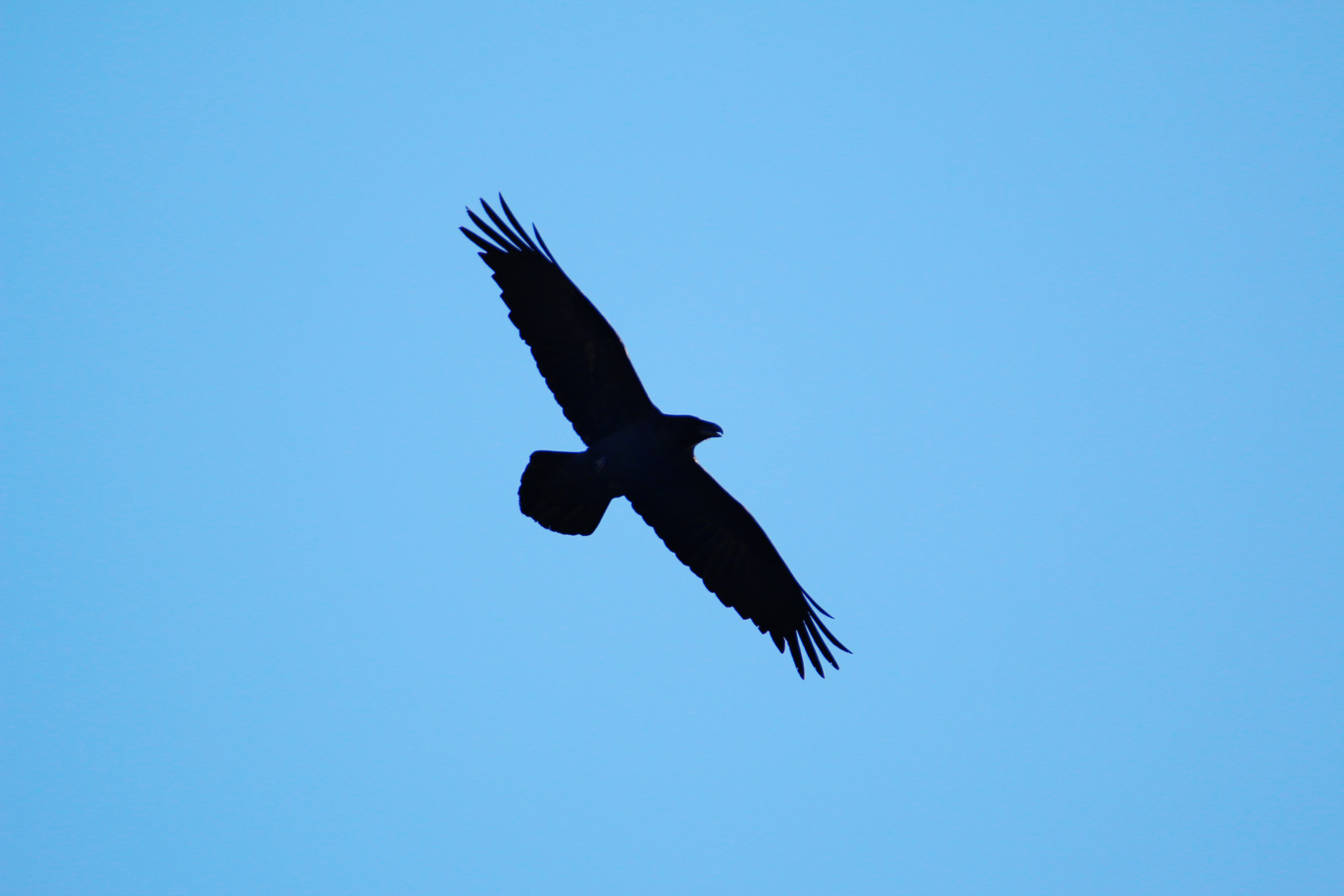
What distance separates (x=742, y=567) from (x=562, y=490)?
5.94 ft

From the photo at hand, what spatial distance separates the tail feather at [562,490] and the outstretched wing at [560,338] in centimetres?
30

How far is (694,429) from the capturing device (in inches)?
342

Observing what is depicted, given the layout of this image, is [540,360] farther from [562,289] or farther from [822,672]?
[822,672]

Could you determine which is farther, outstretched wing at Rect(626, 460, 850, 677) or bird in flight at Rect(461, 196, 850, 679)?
outstretched wing at Rect(626, 460, 850, 677)

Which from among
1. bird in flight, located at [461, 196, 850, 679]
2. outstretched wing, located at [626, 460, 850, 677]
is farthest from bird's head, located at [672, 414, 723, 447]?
outstretched wing, located at [626, 460, 850, 677]

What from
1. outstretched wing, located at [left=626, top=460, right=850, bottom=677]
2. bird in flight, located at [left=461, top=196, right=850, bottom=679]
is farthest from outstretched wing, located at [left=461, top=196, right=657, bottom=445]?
outstretched wing, located at [left=626, top=460, right=850, bottom=677]

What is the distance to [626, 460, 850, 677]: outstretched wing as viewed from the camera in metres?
9.15

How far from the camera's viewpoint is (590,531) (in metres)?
8.95

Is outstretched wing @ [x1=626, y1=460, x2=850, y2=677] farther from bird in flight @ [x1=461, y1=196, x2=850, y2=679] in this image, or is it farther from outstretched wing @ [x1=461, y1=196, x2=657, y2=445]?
outstretched wing @ [x1=461, y1=196, x2=657, y2=445]

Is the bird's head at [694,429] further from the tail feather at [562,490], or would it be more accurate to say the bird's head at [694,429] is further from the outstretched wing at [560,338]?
the tail feather at [562,490]

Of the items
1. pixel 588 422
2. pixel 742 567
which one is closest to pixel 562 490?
pixel 588 422

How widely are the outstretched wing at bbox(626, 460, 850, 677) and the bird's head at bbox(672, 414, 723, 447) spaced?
613mm

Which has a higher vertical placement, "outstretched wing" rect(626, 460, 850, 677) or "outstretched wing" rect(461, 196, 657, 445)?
"outstretched wing" rect(461, 196, 657, 445)

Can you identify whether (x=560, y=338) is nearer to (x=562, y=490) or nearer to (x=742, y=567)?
(x=562, y=490)
